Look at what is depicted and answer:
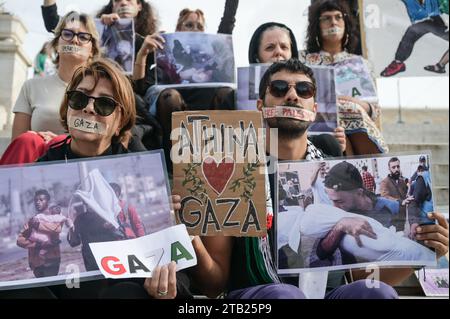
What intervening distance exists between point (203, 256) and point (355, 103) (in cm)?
168

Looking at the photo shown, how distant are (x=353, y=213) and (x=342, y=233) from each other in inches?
4.3

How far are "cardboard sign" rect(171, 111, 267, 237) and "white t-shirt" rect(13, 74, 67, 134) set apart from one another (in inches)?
40.5

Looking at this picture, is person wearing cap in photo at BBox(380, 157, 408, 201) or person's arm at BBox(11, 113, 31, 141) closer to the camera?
person wearing cap in photo at BBox(380, 157, 408, 201)

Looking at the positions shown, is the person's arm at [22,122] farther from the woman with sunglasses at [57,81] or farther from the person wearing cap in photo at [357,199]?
the person wearing cap in photo at [357,199]

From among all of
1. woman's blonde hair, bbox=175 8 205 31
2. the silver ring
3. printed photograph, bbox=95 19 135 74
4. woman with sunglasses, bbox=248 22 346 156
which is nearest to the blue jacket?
woman with sunglasses, bbox=248 22 346 156

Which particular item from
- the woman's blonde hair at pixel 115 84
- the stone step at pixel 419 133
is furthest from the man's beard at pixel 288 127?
the stone step at pixel 419 133

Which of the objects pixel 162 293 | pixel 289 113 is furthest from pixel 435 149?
pixel 162 293

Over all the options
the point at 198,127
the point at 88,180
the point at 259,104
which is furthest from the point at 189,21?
the point at 88,180

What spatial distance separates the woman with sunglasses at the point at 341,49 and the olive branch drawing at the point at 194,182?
1.44 meters

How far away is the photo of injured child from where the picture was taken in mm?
2342

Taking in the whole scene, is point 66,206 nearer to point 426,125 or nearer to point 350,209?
point 350,209

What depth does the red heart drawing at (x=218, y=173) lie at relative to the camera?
7.64 feet

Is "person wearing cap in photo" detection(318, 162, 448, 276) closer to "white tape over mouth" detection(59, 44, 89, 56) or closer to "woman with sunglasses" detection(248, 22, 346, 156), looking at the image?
"woman with sunglasses" detection(248, 22, 346, 156)
